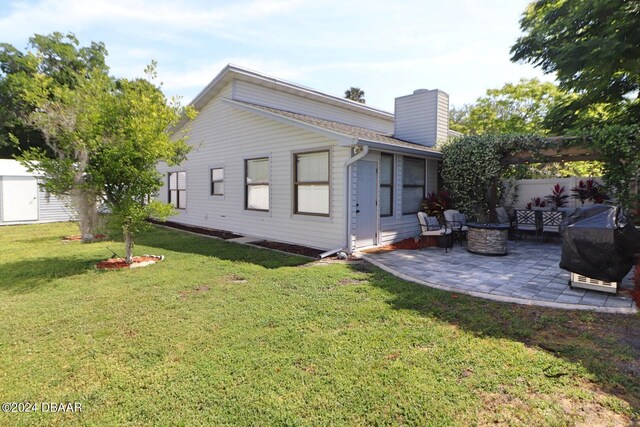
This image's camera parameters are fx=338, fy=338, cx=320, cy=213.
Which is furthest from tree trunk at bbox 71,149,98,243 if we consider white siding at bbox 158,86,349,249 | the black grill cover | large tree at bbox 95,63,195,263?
the black grill cover

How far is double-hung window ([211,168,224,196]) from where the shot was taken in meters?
12.0

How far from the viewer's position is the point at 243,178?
10.8m

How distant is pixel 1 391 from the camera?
8.89ft

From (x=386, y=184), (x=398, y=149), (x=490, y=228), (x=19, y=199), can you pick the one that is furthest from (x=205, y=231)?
(x=19, y=199)

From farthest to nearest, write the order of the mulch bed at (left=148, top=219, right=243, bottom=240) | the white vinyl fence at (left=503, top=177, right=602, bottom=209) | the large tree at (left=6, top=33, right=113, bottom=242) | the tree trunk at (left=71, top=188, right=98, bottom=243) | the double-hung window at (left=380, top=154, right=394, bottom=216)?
1. the mulch bed at (left=148, top=219, right=243, bottom=240)
2. the white vinyl fence at (left=503, top=177, right=602, bottom=209)
3. the tree trunk at (left=71, top=188, right=98, bottom=243)
4. the double-hung window at (left=380, top=154, right=394, bottom=216)
5. the large tree at (left=6, top=33, right=113, bottom=242)

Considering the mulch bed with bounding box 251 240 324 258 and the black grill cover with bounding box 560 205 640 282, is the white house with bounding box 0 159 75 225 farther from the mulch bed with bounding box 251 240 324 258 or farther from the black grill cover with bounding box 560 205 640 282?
the black grill cover with bounding box 560 205 640 282

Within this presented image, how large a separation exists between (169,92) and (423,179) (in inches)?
285

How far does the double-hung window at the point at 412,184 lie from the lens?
31.4ft

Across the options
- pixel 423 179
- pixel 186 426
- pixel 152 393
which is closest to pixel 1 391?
pixel 152 393

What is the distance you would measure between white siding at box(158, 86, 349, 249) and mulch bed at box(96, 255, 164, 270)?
11.1 ft

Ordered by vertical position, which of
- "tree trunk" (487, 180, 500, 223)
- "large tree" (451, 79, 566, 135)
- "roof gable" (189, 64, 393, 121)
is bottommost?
"tree trunk" (487, 180, 500, 223)

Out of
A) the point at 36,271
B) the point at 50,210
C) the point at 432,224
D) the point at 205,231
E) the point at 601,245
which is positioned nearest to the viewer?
the point at 601,245

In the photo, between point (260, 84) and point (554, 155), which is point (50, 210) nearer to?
point (260, 84)

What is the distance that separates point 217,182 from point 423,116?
7.61 m
